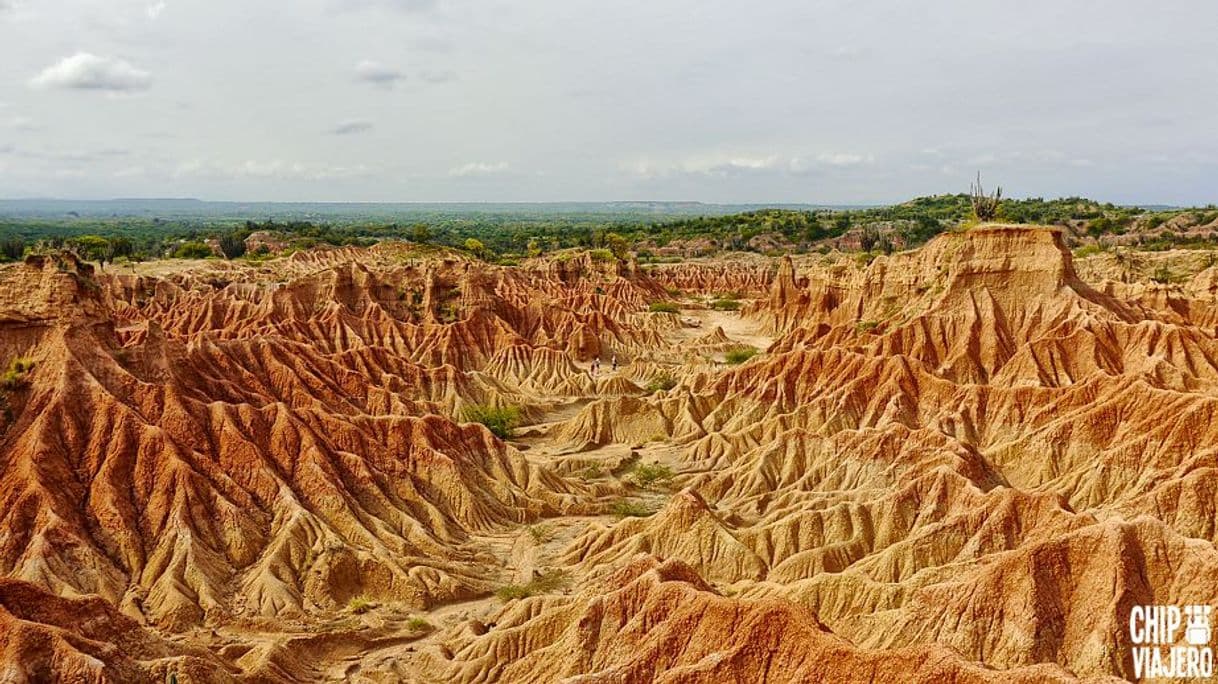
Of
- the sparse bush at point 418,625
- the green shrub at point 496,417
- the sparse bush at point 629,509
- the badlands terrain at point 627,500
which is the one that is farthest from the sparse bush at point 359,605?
the green shrub at point 496,417

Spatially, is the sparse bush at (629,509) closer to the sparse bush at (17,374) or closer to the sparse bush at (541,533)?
the sparse bush at (541,533)

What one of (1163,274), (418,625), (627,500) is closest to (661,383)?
(627,500)

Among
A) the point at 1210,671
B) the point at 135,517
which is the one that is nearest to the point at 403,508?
the point at 135,517

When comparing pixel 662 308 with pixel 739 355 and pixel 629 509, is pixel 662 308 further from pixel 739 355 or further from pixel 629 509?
pixel 629 509

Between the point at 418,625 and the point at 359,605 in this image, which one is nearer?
the point at 418,625

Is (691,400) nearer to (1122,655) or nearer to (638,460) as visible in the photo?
(638,460)

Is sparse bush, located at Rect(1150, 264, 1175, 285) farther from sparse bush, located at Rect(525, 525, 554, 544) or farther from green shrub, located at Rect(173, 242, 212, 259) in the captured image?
green shrub, located at Rect(173, 242, 212, 259)

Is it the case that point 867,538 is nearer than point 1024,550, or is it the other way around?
point 1024,550
